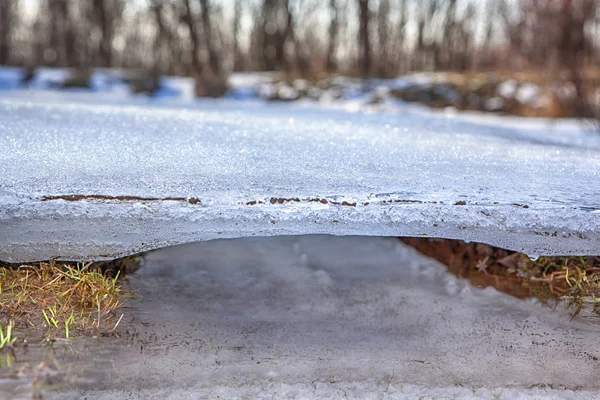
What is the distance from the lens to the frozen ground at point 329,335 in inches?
34.5

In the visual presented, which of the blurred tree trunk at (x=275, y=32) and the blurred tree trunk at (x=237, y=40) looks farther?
the blurred tree trunk at (x=237, y=40)

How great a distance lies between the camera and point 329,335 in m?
1.01

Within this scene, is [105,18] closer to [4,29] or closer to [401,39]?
[4,29]

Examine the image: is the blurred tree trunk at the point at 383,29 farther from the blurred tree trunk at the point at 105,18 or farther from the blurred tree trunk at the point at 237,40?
the blurred tree trunk at the point at 105,18

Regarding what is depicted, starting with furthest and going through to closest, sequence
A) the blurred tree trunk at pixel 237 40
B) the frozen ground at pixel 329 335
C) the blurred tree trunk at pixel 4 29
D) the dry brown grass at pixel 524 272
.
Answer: the blurred tree trunk at pixel 237 40
the blurred tree trunk at pixel 4 29
the dry brown grass at pixel 524 272
the frozen ground at pixel 329 335

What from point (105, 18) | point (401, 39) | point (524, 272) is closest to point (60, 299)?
point (524, 272)

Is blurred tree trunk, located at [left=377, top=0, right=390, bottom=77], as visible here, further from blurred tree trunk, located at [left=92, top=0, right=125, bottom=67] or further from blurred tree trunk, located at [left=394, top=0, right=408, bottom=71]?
blurred tree trunk, located at [left=92, top=0, right=125, bottom=67]

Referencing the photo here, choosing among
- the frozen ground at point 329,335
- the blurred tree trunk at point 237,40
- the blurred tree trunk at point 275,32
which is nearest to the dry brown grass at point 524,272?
the frozen ground at point 329,335

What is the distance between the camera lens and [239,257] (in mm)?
1335

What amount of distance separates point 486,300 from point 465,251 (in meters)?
0.17

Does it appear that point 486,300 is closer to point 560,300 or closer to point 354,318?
point 560,300

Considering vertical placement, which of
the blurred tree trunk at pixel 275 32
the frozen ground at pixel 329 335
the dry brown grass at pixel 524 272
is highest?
the blurred tree trunk at pixel 275 32

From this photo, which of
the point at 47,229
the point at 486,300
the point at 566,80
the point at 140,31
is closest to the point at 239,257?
the point at 47,229

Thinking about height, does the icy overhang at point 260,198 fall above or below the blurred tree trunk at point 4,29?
below
